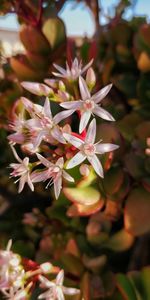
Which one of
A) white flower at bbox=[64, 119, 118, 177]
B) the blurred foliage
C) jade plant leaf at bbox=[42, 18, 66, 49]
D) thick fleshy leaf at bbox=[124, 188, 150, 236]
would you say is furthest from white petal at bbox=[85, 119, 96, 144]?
jade plant leaf at bbox=[42, 18, 66, 49]

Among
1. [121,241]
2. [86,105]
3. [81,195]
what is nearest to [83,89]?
[86,105]

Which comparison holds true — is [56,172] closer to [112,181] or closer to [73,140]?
[73,140]

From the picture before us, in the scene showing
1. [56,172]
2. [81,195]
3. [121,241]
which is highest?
[56,172]

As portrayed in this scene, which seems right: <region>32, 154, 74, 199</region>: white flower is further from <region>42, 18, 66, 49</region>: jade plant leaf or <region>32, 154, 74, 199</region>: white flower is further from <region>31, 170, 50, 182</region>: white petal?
<region>42, 18, 66, 49</region>: jade plant leaf

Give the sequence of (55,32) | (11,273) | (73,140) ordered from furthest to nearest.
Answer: (55,32), (11,273), (73,140)

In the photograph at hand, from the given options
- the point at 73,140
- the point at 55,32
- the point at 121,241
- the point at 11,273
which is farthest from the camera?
the point at 55,32

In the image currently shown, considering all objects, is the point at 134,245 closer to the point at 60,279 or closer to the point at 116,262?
the point at 116,262

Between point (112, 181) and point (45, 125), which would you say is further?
point (112, 181)

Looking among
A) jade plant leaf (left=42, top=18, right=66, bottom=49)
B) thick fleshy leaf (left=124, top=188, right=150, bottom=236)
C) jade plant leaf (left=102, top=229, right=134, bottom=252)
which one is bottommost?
jade plant leaf (left=102, top=229, right=134, bottom=252)
